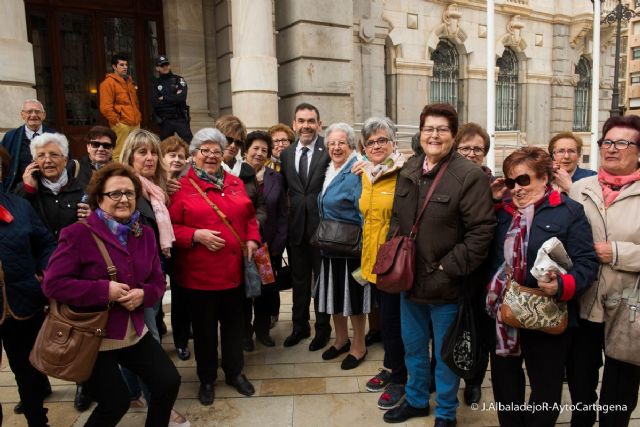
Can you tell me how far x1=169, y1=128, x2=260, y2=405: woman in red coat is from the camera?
11.6ft

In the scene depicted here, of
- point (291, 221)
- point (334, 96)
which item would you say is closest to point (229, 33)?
point (334, 96)

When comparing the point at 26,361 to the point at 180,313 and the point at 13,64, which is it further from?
the point at 13,64

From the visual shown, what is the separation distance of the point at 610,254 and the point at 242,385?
2.84 meters

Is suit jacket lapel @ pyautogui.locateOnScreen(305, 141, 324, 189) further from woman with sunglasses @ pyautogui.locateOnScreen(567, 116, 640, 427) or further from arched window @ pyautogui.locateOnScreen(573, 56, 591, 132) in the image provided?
arched window @ pyautogui.locateOnScreen(573, 56, 591, 132)

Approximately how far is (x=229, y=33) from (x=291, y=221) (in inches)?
235

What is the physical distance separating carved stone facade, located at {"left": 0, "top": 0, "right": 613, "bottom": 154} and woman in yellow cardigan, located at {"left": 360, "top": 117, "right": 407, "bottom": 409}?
478 centimetres

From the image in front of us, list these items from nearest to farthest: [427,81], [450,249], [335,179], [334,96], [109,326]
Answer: [109,326]
[450,249]
[335,179]
[334,96]
[427,81]

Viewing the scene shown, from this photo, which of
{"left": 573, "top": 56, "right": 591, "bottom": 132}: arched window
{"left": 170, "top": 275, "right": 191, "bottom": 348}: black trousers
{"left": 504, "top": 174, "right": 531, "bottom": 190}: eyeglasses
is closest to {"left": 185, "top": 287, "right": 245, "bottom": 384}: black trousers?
{"left": 170, "top": 275, "right": 191, "bottom": 348}: black trousers

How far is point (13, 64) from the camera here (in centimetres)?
621

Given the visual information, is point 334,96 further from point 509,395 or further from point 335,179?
point 509,395

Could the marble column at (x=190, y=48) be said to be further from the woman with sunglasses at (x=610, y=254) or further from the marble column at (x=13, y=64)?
the woman with sunglasses at (x=610, y=254)

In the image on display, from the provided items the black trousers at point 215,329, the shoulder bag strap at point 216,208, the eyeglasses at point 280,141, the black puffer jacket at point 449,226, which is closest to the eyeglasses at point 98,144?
the shoulder bag strap at point 216,208

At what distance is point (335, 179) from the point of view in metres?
4.11

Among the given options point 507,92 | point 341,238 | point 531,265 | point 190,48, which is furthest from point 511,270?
point 507,92
